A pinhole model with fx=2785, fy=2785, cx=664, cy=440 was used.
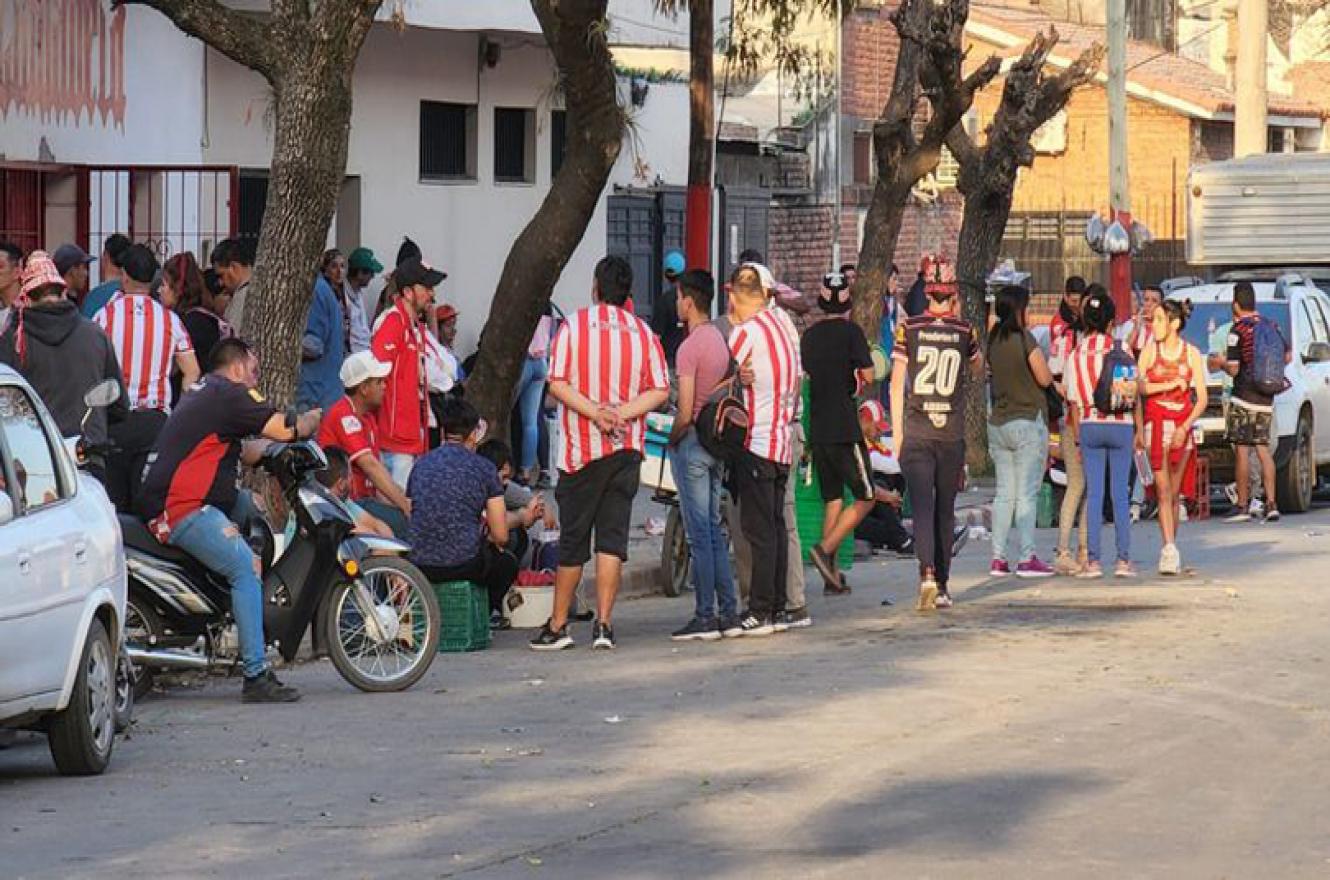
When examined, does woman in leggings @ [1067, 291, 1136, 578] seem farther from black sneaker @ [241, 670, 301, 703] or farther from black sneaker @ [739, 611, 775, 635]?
black sneaker @ [241, 670, 301, 703]

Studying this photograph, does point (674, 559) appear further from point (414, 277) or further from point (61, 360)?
point (61, 360)

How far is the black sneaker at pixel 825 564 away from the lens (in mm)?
17641

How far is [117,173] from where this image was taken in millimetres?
20703

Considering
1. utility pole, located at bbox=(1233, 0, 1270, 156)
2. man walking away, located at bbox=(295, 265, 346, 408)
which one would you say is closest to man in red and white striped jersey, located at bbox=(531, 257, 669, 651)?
man walking away, located at bbox=(295, 265, 346, 408)

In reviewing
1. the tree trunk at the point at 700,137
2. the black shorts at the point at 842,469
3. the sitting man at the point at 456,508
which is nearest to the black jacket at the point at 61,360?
the sitting man at the point at 456,508

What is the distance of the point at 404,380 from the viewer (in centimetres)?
1588

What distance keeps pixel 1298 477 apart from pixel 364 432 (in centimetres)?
1277

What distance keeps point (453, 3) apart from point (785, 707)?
1387 cm

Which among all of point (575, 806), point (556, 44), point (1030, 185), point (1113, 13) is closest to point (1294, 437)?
point (1113, 13)

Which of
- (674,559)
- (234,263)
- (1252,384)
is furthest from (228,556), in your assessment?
(1252,384)

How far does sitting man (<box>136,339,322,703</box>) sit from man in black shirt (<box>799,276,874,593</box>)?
5099 mm

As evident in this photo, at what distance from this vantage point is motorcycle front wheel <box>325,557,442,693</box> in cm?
1305

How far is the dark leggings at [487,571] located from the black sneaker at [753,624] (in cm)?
130

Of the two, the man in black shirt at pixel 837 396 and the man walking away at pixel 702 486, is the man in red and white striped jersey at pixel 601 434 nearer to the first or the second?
the man walking away at pixel 702 486
